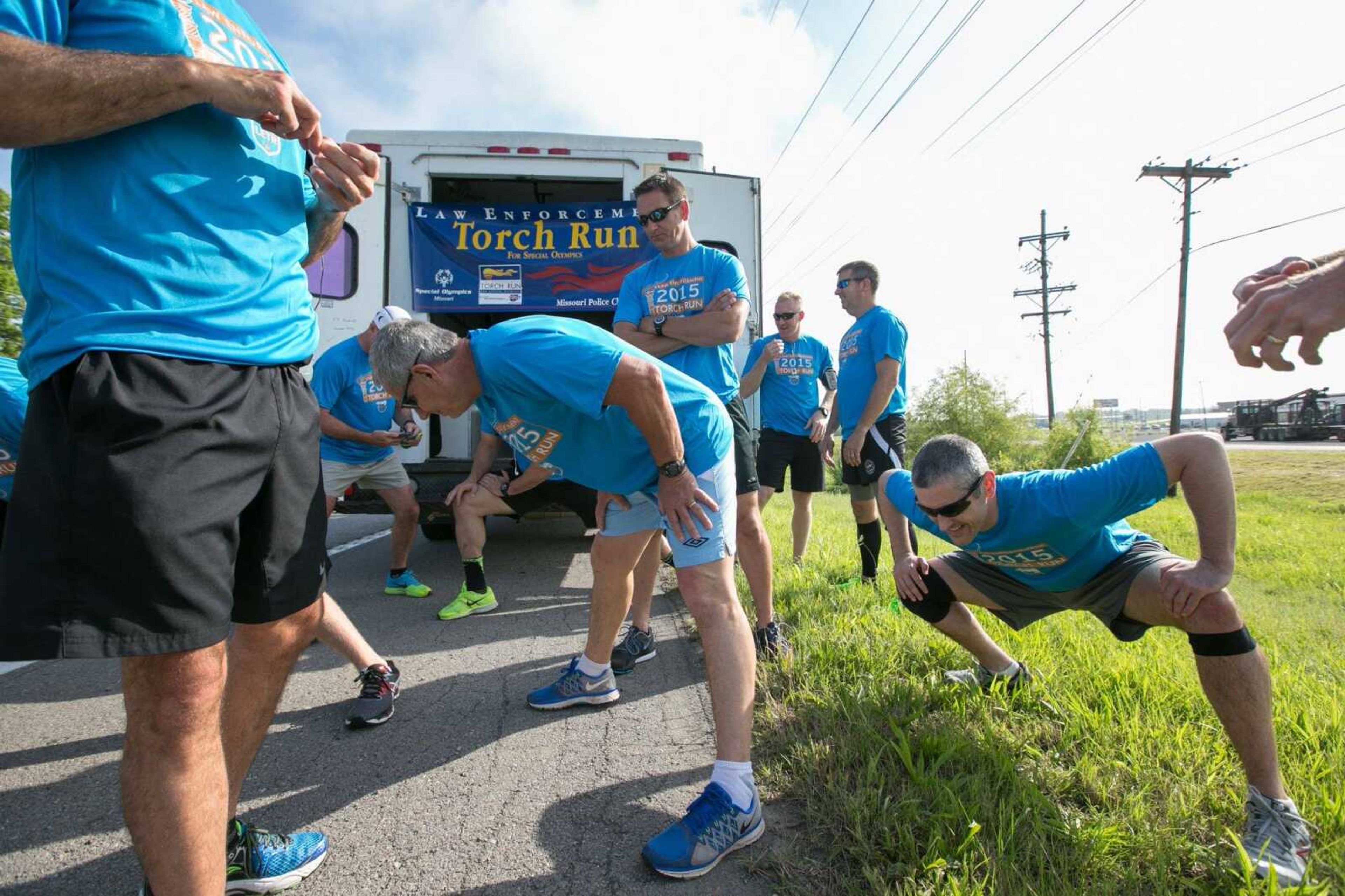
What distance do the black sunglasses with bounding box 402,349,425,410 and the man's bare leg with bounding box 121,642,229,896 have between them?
0.90 m

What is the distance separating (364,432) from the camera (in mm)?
4453

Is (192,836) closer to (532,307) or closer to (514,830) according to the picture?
Answer: (514,830)

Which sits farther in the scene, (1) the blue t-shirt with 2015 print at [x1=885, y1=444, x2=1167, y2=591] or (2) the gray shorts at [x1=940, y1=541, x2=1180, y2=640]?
(2) the gray shorts at [x1=940, y1=541, x2=1180, y2=640]

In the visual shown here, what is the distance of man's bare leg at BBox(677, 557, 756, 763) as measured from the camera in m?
1.94

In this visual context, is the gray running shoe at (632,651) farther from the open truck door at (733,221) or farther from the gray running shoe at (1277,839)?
the open truck door at (733,221)

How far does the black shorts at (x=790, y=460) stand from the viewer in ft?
17.2

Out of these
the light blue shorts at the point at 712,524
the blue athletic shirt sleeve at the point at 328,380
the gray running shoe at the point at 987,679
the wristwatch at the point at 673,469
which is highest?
the blue athletic shirt sleeve at the point at 328,380

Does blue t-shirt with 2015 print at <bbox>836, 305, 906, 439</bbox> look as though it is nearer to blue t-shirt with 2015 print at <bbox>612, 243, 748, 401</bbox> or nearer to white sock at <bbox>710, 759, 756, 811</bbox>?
blue t-shirt with 2015 print at <bbox>612, 243, 748, 401</bbox>

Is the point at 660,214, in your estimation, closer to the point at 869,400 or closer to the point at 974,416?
the point at 869,400

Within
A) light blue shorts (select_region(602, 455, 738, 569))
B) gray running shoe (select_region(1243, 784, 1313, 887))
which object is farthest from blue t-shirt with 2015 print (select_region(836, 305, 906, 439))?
gray running shoe (select_region(1243, 784, 1313, 887))

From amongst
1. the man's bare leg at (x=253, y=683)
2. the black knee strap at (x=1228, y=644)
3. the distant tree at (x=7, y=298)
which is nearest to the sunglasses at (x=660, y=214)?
the man's bare leg at (x=253, y=683)

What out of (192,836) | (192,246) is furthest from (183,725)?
(192,246)

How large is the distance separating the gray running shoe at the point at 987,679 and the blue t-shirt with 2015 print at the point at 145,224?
2564 millimetres

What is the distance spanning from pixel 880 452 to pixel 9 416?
4442 millimetres
